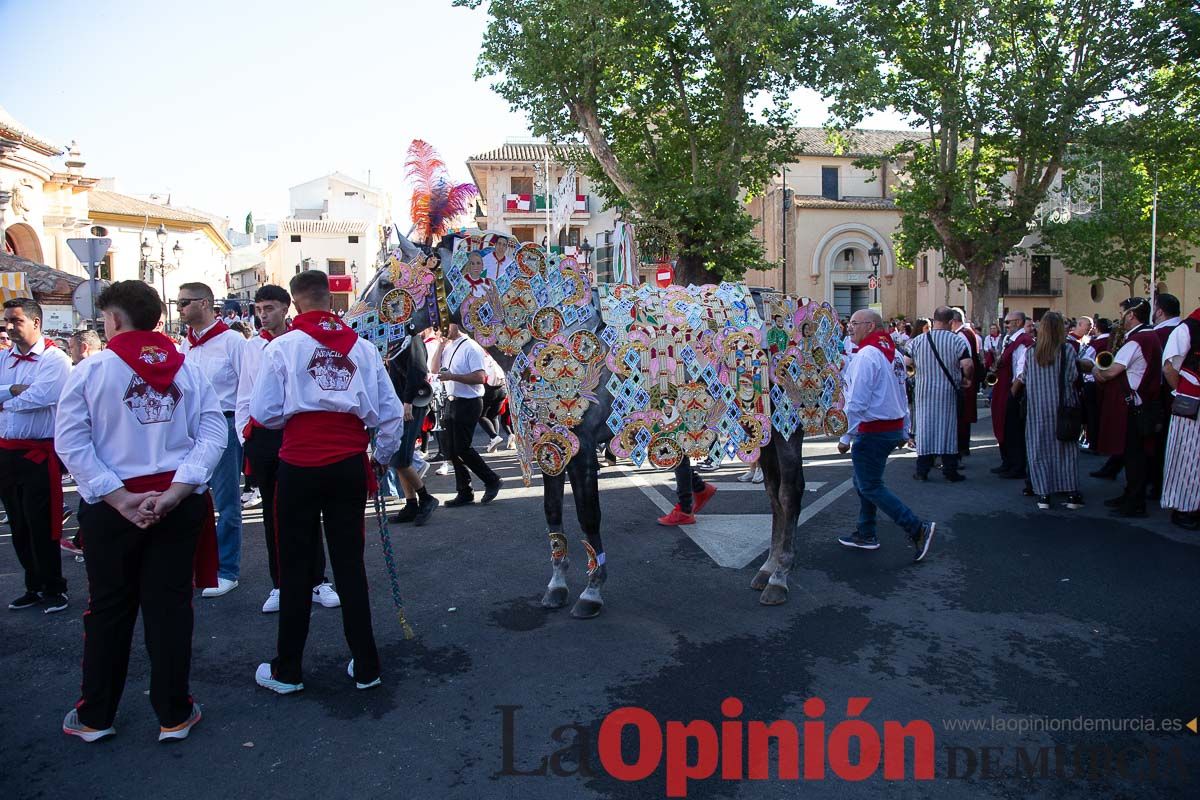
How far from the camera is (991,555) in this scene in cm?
635

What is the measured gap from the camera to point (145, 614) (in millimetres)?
3555

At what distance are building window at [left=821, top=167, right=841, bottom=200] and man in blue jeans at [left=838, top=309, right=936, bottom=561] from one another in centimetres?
4093

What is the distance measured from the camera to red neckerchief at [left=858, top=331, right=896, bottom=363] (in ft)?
20.0

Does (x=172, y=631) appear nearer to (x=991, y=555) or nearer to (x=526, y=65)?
(x=991, y=555)

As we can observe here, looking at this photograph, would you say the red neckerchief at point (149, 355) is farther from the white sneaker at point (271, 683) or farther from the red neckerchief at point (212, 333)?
the red neckerchief at point (212, 333)

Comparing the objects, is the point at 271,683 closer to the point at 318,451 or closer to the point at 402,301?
the point at 318,451

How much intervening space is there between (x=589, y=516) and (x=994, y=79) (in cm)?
2238

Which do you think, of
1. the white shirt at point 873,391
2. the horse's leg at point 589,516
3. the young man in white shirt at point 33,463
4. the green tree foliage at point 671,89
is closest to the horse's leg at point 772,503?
the white shirt at point 873,391

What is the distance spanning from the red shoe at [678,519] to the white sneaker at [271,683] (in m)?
3.90

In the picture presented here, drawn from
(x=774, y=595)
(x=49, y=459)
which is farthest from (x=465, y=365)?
(x=774, y=595)

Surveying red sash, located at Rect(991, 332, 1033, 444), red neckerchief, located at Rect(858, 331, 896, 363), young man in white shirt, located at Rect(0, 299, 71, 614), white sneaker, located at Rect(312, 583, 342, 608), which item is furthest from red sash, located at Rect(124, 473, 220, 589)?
red sash, located at Rect(991, 332, 1033, 444)

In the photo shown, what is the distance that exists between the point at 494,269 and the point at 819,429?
2.62 m

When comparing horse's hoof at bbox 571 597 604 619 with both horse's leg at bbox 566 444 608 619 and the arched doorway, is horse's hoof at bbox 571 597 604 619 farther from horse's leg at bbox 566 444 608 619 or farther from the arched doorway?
the arched doorway

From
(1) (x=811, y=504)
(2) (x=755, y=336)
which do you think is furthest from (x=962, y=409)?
(2) (x=755, y=336)
